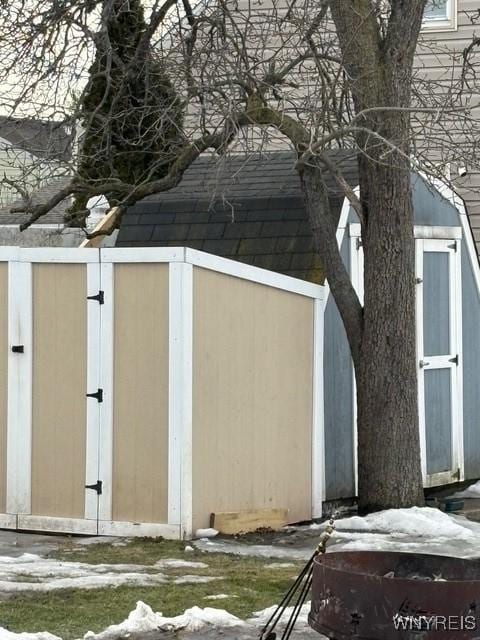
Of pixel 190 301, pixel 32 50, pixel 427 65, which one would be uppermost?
pixel 427 65

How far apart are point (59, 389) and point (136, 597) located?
2713mm

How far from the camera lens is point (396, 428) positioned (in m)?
10.2

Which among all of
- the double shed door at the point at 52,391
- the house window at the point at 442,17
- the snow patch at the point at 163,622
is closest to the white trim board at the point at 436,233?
the double shed door at the point at 52,391

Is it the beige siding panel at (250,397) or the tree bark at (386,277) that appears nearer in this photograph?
the beige siding panel at (250,397)

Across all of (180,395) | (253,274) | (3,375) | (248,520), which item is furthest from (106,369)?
(248,520)

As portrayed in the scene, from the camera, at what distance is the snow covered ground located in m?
6.62

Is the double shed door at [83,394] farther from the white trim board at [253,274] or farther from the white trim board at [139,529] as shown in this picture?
the white trim board at [253,274]

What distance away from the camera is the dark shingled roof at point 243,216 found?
11125mm

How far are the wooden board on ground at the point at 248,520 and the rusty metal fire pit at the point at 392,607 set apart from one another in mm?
4598

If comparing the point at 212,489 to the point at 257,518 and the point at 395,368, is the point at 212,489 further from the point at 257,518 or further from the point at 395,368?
the point at 395,368

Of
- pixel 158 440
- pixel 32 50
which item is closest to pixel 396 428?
pixel 158 440

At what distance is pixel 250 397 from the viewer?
393 inches

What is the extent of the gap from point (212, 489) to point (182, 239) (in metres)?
3.07

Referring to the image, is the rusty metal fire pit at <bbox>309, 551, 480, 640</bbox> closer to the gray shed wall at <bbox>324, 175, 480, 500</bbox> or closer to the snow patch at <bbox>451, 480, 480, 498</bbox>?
the gray shed wall at <bbox>324, 175, 480, 500</bbox>
